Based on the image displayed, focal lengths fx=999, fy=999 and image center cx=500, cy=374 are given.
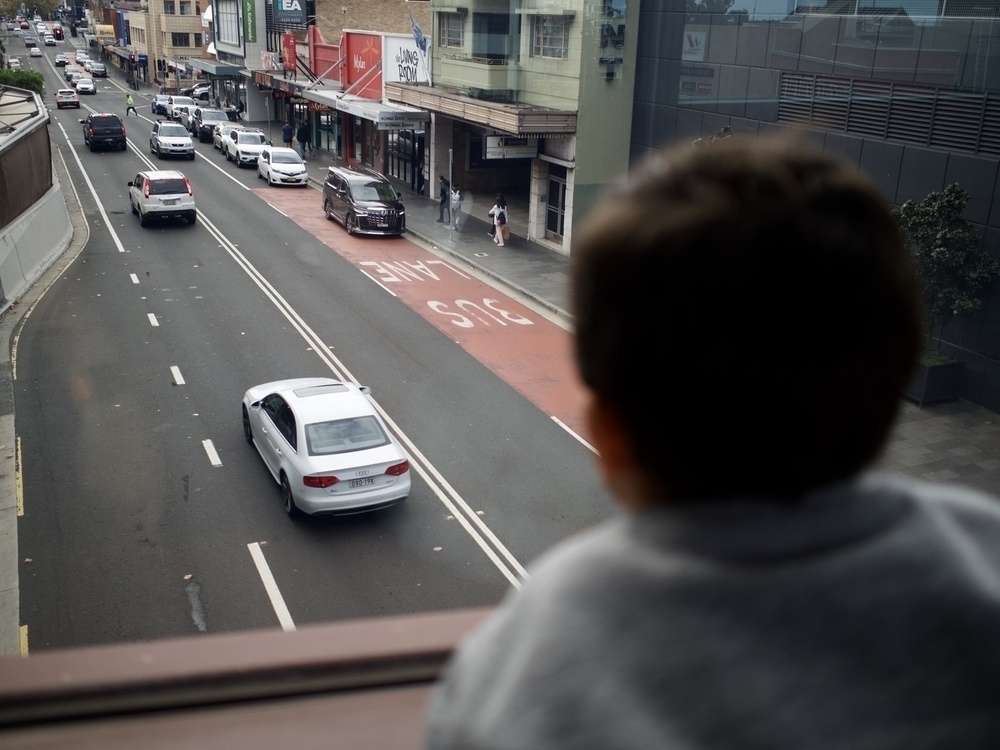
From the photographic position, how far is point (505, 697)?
40.7 inches

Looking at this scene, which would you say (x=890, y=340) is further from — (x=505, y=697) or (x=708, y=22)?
(x=708, y=22)

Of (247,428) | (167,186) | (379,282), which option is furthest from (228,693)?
(167,186)

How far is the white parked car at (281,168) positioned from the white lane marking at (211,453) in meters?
25.1

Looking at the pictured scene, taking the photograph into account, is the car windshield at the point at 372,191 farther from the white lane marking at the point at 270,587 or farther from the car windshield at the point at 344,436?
the white lane marking at the point at 270,587

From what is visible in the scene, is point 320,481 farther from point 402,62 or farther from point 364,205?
point 402,62

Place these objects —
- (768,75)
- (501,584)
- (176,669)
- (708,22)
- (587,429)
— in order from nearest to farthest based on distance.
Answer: (587,429)
(176,669)
(501,584)
(768,75)
(708,22)

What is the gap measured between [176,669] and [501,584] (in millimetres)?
8436

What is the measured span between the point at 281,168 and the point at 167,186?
8840mm

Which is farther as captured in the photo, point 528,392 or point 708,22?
point 708,22

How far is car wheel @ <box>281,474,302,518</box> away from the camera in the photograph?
11781mm

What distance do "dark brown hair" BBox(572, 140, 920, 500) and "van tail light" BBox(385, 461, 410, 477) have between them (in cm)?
1079

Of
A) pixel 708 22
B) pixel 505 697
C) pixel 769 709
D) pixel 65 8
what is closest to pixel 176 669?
pixel 505 697

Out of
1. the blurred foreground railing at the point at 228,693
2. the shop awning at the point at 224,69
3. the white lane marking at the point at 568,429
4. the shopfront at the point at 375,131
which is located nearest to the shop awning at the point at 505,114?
the shopfront at the point at 375,131

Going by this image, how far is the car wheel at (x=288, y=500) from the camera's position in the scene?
11781mm
